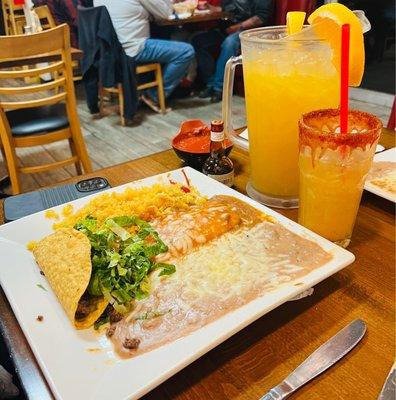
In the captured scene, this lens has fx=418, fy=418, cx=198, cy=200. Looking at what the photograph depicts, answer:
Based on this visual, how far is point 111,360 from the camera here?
543 mm

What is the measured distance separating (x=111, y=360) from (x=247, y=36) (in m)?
0.69

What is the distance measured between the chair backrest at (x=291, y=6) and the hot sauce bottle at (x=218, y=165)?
350 cm

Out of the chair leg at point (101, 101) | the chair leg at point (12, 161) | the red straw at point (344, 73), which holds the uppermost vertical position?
the red straw at point (344, 73)

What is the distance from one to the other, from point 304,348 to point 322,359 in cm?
3

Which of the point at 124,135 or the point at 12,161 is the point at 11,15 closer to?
the point at 124,135

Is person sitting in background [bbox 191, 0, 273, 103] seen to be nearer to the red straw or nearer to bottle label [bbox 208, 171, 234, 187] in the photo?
bottle label [bbox 208, 171, 234, 187]

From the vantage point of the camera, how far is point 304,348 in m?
0.59

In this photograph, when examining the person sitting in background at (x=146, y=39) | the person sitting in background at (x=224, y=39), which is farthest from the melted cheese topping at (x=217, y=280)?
the person sitting in background at (x=224, y=39)

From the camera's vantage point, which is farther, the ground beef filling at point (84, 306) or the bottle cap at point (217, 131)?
the bottle cap at point (217, 131)

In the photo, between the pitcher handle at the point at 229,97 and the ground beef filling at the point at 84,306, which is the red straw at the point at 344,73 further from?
the ground beef filling at the point at 84,306

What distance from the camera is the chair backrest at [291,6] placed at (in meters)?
4.08

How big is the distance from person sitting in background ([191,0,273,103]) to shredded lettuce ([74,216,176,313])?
3.67 m

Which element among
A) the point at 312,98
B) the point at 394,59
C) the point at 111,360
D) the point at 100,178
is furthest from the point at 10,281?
the point at 394,59

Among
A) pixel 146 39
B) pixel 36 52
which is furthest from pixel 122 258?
pixel 146 39
